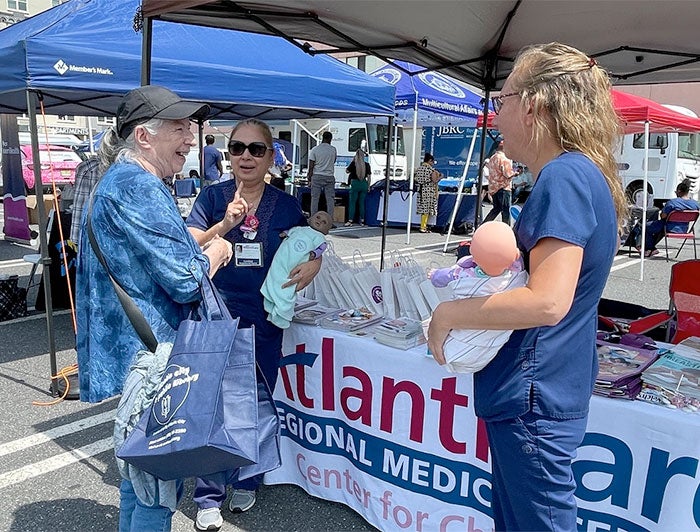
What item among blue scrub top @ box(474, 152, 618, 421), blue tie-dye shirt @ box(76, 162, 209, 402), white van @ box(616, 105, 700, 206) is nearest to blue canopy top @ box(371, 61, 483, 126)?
white van @ box(616, 105, 700, 206)

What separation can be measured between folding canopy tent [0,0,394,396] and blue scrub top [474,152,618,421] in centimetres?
340

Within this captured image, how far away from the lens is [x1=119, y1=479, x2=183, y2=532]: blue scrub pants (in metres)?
1.72

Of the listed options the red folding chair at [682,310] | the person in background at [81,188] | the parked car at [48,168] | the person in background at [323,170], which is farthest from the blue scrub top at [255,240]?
the parked car at [48,168]

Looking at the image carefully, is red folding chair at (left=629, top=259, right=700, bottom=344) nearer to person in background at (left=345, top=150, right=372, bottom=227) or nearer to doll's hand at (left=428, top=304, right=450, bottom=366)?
doll's hand at (left=428, top=304, right=450, bottom=366)

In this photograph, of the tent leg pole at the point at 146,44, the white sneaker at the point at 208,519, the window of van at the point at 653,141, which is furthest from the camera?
the window of van at the point at 653,141

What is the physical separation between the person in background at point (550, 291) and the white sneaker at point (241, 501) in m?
1.46

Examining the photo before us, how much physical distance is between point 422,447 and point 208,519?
97cm

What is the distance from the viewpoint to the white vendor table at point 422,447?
1766 millimetres

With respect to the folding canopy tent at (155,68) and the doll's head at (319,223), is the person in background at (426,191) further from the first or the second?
the doll's head at (319,223)

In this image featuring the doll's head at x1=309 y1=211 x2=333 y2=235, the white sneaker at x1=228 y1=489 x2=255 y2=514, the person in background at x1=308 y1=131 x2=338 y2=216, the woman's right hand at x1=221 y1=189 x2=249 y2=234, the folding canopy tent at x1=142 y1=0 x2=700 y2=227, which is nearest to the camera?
the woman's right hand at x1=221 y1=189 x2=249 y2=234

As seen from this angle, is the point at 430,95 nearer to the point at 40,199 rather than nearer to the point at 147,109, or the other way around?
the point at 40,199

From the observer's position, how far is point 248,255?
238 cm

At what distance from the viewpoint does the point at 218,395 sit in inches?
58.1

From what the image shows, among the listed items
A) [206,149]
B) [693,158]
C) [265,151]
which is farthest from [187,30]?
[693,158]
